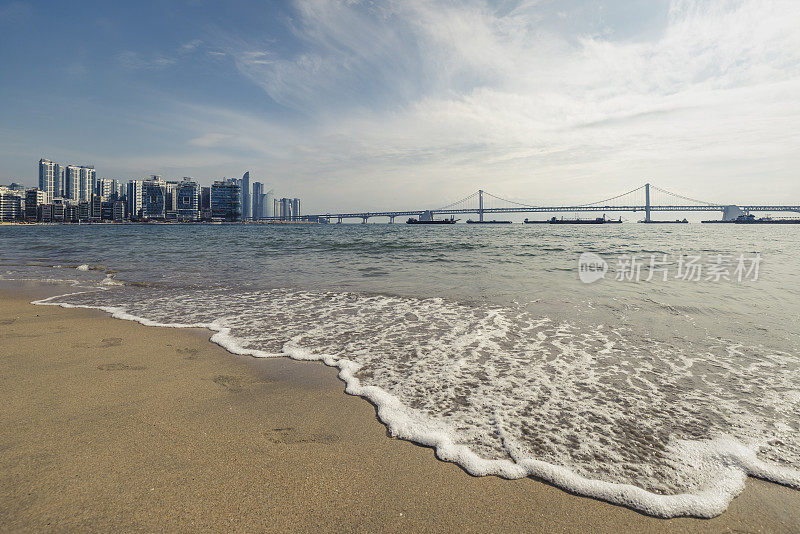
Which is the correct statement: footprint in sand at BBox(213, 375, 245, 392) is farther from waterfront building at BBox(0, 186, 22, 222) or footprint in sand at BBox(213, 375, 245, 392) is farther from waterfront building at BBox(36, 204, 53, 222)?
waterfront building at BBox(0, 186, 22, 222)

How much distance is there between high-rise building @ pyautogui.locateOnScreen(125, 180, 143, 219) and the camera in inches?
5281

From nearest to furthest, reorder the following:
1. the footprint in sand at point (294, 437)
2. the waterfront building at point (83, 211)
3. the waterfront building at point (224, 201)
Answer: the footprint in sand at point (294, 437) < the waterfront building at point (83, 211) < the waterfront building at point (224, 201)

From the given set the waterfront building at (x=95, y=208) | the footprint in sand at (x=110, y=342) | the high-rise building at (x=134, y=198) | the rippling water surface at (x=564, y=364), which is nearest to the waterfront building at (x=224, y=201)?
the high-rise building at (x=134, y=198)

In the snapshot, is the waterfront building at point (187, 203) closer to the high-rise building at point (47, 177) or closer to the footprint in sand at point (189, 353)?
the high-rise building at point (47, 177)

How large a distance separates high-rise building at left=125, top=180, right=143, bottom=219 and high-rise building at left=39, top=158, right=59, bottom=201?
Answer: 172ft

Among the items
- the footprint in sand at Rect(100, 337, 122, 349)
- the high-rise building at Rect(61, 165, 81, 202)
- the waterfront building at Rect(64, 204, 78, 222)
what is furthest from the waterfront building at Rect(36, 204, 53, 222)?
the footprint in sand at Rect(100, 337, 122, 349)

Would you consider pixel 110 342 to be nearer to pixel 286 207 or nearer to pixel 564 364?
pixel 564 364

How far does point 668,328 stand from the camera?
428cm

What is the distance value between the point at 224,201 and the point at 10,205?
5758 cm

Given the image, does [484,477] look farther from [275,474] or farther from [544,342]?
[544,342]

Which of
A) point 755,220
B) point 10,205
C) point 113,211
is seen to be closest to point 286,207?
point 113,211

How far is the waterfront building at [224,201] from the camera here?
5017 inches

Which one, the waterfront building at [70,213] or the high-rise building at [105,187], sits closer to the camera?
the waterfront building at [70,213]

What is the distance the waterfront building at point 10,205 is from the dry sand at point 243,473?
505ft
